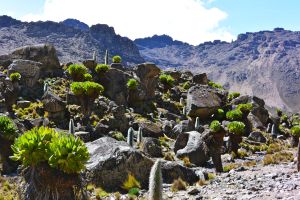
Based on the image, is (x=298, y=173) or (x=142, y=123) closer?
(x=298, y=173)

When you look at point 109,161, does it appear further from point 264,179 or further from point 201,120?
point 201,120

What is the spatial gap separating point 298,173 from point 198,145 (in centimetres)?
1010

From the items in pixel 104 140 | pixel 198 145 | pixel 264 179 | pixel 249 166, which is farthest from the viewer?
pixel 198 145

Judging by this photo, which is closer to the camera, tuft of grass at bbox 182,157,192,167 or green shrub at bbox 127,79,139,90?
tuft of grass at bbox 182,157,192,167

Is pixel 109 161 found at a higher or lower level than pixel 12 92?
lower

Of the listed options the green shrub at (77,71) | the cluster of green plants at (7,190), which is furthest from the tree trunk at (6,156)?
the green shrub at (77,71)

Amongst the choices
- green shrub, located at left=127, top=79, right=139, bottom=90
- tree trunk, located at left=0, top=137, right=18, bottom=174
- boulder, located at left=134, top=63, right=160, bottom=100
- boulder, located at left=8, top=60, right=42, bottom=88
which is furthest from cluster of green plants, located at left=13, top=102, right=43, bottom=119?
boulder, located at left=134, top=63, right=160, bottom=100

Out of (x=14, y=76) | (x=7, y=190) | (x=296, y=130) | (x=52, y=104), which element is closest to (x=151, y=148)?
(x=52, y=104)

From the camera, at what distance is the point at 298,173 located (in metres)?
20.9

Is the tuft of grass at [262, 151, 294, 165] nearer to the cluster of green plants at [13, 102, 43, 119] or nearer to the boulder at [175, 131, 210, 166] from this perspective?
the boulder at [175, 131, 210, 166]

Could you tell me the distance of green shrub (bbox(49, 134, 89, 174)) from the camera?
45.2ft

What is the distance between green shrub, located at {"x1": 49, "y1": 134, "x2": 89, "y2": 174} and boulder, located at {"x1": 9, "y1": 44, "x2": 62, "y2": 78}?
124 ft

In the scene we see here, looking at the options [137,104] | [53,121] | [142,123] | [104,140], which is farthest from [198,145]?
[137,104]

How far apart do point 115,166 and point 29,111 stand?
20.1 m
